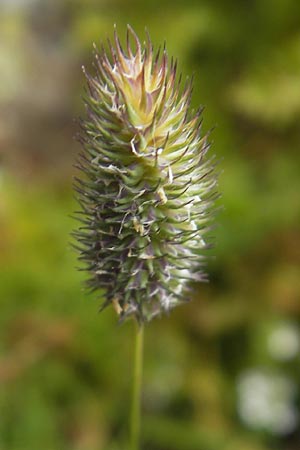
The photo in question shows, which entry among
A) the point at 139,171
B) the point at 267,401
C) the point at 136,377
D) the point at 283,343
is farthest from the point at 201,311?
the point at 139,171

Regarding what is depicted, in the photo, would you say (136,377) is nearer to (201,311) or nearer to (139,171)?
(139,171)

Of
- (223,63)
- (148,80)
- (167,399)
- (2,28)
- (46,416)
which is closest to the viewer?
(148,80)

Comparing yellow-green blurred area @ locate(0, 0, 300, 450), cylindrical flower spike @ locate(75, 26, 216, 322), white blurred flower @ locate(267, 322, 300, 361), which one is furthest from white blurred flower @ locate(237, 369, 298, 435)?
cylindrical flower spike @ locate(75, 26, 216, 322)

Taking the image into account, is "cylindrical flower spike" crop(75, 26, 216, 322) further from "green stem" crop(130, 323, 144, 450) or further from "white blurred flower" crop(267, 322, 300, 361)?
"white blurred flower" crop(267, 322, 300, 361)

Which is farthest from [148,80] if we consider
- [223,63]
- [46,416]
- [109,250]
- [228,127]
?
[223,63]

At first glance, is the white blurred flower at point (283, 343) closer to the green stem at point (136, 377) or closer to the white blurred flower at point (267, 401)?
the white blurred flower at point (267, 401)

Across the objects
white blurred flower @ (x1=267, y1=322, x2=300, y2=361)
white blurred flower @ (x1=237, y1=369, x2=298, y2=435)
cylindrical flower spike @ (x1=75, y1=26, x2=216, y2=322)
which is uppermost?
cylindrical flower spike @ (x1=75, y1=26, x2=216, y2=322)

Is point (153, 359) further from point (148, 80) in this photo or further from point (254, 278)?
point (148, 80)
